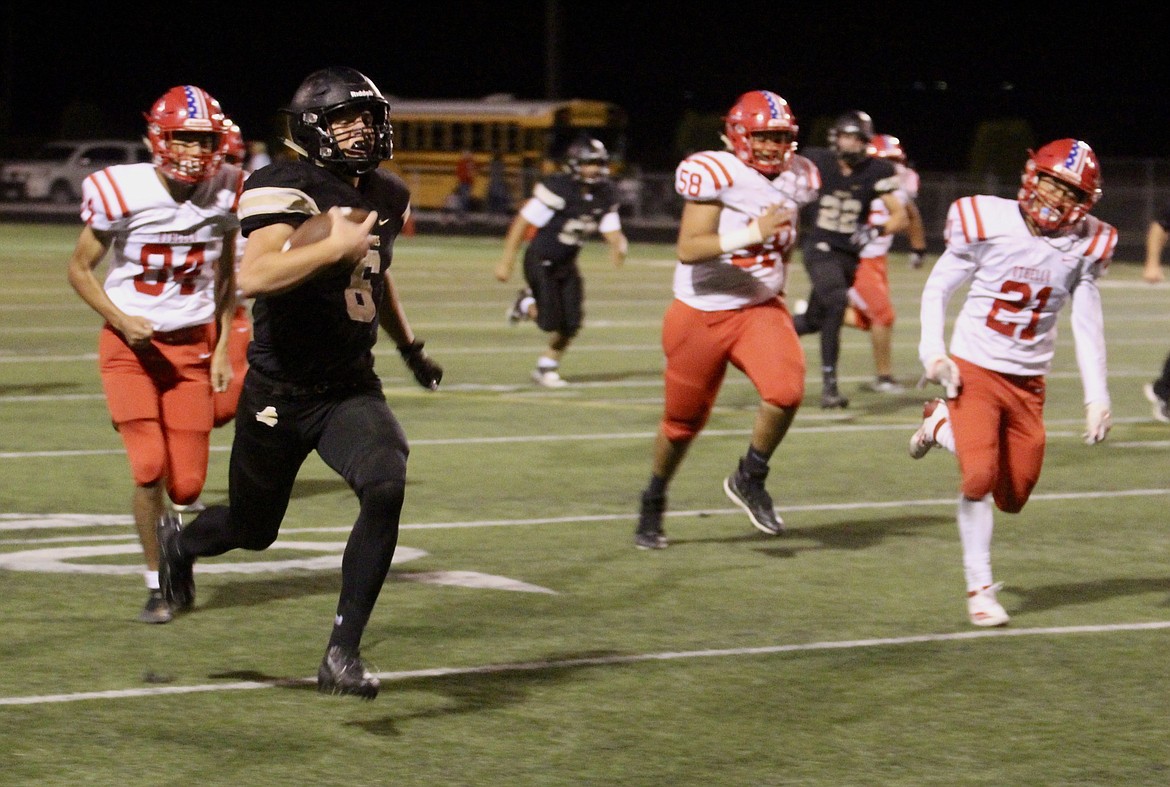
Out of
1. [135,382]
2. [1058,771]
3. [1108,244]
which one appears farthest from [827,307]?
[1058,771]

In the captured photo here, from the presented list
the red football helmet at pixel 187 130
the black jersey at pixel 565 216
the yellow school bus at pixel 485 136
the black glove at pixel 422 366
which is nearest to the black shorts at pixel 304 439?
the black glove at pixel 422 366

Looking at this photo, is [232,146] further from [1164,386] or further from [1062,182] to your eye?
[1164,386]

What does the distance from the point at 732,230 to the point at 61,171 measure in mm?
36595

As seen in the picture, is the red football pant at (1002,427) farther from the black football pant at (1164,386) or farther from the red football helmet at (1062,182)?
the black football pant at (1164,386)

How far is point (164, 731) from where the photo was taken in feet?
15.8

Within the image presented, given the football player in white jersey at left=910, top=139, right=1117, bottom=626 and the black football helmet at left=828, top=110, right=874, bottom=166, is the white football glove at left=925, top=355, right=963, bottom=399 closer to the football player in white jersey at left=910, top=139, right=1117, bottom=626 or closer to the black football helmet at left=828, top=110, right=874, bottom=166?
the football player in white jersey at left=910, top=139, right=1117, bottom=626

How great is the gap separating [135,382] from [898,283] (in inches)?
713

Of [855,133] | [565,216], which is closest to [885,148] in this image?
[855,133]

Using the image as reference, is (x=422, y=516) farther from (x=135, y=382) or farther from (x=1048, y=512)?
(x=1048, y=512)

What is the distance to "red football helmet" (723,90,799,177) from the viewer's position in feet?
A: 24.0

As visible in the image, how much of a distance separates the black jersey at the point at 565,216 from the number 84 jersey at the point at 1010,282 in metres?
6.94

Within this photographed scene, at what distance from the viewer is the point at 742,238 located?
702 cm

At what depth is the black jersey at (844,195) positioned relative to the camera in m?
12.0

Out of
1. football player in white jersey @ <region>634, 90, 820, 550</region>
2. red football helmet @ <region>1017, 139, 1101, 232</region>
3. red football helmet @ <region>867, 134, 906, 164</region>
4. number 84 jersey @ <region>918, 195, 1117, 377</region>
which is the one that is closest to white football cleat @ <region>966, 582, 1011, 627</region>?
number 84 jersey @ <region>918, 195, 1117, 377</region>
